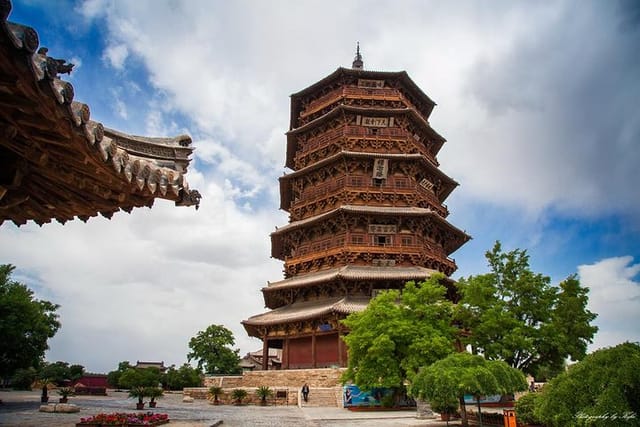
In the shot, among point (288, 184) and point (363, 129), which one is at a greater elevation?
point (363, 129)

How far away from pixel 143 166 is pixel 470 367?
32.8 feet

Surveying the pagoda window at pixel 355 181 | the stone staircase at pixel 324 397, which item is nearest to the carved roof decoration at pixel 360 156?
the pagoda window at pixel 355 181

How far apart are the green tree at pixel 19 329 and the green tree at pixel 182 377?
22606 millimetres

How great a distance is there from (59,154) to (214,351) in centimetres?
4703

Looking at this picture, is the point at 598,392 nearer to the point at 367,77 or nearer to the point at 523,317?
the point at 523,317

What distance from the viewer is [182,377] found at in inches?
1750

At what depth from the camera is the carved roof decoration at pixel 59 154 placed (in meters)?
3.28

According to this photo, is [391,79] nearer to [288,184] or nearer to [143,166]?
[288,184]

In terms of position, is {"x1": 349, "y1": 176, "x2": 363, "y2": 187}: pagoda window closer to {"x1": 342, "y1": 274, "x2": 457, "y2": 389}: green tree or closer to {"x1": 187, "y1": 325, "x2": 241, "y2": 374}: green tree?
{"x1": 342, "y1": 274, "x2": 457, "y2": 389}: green tree

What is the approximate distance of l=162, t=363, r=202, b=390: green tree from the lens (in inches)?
1695

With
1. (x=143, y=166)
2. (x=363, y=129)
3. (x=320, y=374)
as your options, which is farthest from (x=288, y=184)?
(x=143, y=166)

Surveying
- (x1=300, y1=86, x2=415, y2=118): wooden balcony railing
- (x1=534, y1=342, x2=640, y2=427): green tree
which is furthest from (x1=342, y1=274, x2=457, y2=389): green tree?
(x1=300, y1=86, x2=415, y2=118): wooden balcony railing

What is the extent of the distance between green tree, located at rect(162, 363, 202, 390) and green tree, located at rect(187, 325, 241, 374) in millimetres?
1416

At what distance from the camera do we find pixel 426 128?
3419 centimetres
